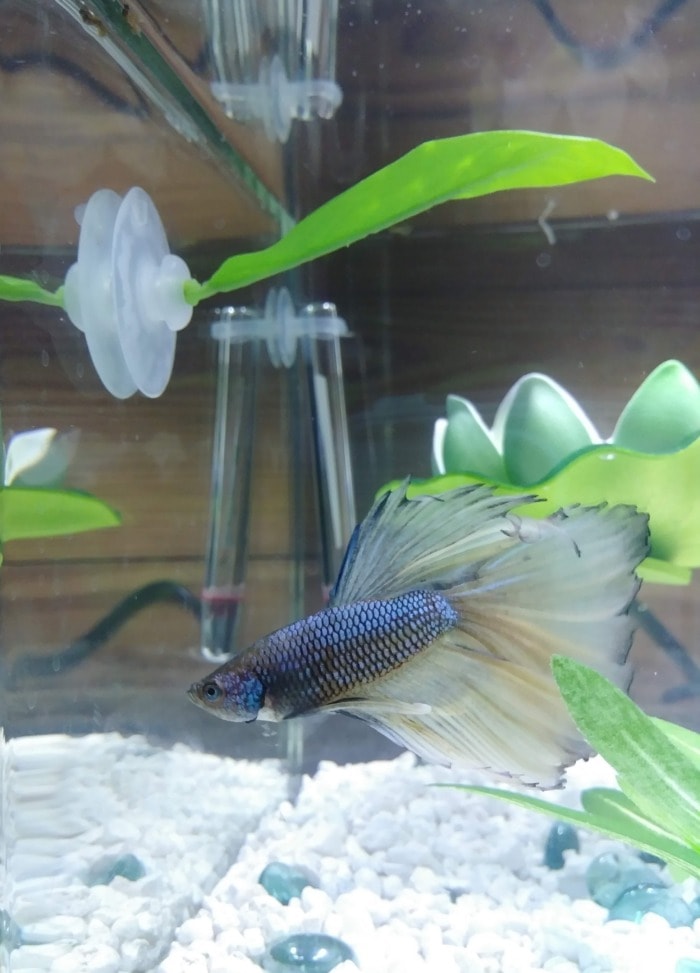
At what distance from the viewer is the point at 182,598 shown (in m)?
0.71

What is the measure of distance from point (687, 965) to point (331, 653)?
0.37 metres

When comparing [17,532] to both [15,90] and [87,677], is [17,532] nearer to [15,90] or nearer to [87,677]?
[87,677]

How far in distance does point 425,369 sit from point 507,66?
1.12 ft

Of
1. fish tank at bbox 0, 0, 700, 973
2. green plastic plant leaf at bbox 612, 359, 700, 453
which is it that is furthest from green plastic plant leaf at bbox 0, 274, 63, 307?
green plastic plant leaf at bbox 612, 359, 700, 453

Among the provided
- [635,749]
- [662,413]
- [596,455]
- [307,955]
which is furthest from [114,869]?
[662,413]

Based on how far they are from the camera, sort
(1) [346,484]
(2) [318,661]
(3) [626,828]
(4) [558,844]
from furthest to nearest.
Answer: (1) [346,484], (4) [558,844], (3) [626,828], (2) [318,661]

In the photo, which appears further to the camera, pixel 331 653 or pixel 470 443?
pixel 470 443

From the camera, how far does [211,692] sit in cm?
44

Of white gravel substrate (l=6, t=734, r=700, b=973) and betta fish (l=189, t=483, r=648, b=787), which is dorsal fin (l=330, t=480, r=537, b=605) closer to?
betta fish (l=189, t=483, r=648, b=787)

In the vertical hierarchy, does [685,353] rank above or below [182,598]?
above

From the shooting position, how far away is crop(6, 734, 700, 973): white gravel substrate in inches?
20.8

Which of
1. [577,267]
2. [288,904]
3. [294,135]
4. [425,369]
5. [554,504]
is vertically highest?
[294,135]

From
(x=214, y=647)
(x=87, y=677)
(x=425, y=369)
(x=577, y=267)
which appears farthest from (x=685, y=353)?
(x=87, y=677)

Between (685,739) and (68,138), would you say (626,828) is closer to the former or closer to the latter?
(685,739)
